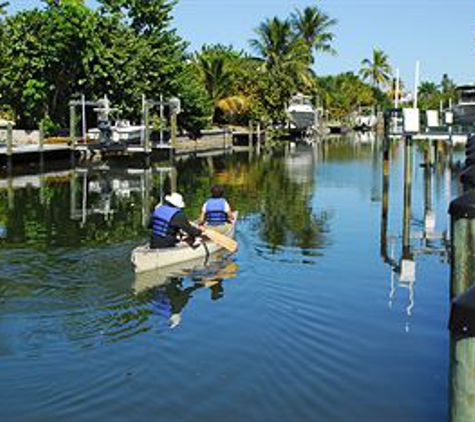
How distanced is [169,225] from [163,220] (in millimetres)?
162

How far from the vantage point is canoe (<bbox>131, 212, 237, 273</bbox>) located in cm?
1398

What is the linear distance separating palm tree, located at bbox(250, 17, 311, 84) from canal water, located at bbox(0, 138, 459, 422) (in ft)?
171

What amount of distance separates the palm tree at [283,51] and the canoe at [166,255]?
59264mm

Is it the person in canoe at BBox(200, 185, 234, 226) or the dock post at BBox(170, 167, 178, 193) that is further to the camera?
the dock post at BBox(170, 167, 178, 193)

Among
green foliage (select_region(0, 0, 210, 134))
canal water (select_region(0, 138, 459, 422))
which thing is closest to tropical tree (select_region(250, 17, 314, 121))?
green foliage (select_region(0, 0, 210, 134))

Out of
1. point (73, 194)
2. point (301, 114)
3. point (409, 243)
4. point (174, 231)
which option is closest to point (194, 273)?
point (174, 231)

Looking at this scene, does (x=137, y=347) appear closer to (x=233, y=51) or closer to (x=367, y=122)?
(x=233, y=51)

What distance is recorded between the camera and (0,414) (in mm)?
7926

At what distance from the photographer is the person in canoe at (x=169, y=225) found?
46.5 ft

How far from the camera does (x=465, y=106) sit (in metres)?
42.4

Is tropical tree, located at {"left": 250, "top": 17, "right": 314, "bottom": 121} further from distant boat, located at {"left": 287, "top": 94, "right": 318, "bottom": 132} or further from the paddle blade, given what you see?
the paddle blade

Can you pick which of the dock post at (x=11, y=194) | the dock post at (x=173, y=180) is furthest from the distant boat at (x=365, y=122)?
the dock post at (x=11, y=194)

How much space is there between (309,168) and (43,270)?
96.0 feet

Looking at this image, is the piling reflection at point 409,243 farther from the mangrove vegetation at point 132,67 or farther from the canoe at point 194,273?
the mangrove vegetation at point 132,67
